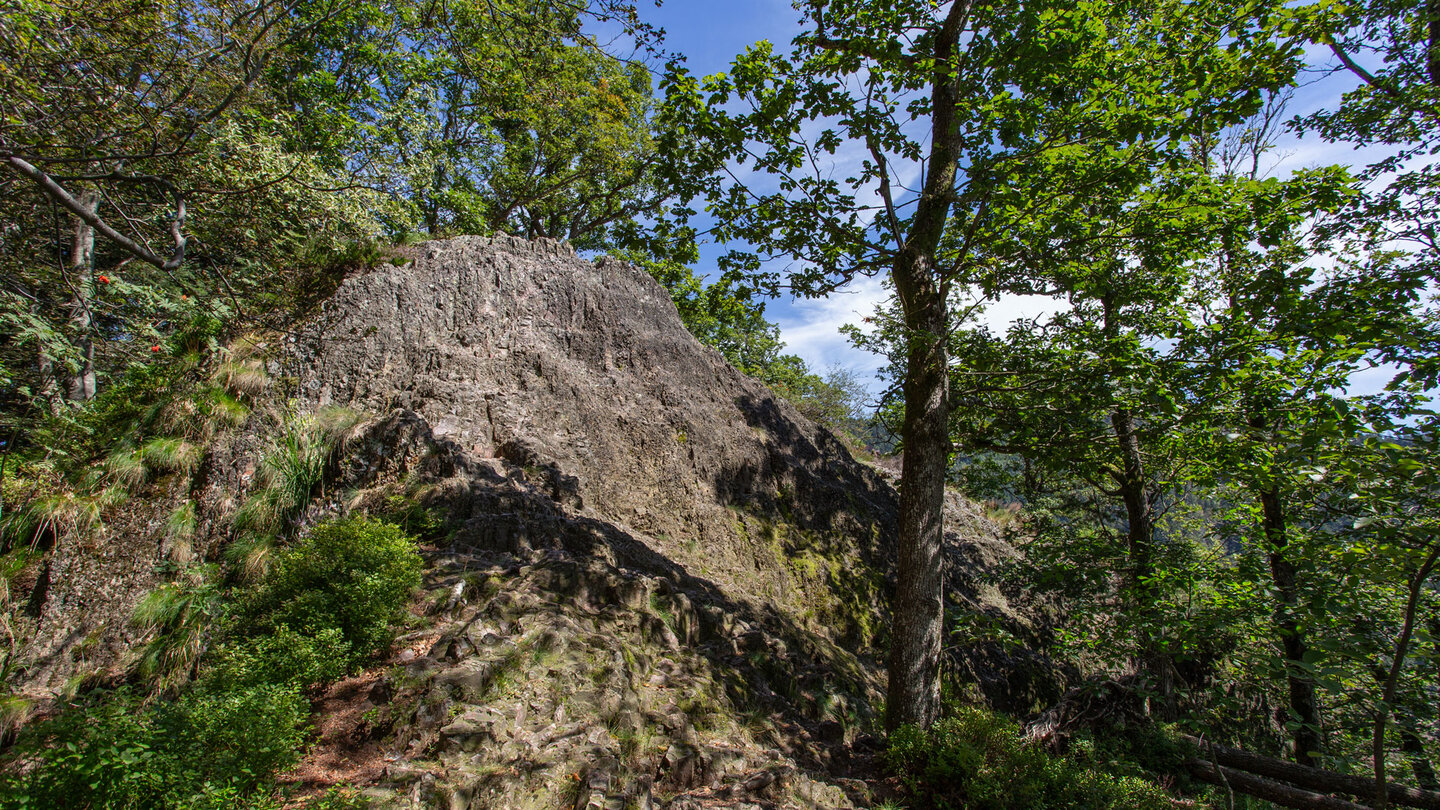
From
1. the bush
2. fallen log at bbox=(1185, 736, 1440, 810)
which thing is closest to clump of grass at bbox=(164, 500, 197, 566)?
the bush

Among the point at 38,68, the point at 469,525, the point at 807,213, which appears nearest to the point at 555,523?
the point at 469,525

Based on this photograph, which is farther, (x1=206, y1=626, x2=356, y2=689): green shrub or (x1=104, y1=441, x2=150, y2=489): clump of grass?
(x1=104, y1=441, x2=150, y2=489): clump of grass

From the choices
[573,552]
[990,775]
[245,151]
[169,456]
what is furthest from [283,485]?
[990,775]

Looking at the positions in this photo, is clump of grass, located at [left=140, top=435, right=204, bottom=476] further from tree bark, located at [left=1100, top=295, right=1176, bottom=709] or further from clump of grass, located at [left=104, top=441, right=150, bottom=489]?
tree bark, located at [left=1100, top=295, right=1176, bottom=709]

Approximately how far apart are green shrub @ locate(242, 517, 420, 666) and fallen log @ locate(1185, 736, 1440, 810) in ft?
24.7

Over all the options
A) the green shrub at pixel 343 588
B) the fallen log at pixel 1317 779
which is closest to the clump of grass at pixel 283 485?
the green shrub at pixel 343 588

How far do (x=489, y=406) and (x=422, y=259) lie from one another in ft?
7.49

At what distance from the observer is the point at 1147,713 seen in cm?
801

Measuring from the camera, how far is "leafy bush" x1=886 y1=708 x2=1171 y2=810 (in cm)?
429

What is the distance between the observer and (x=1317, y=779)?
18.7 ft

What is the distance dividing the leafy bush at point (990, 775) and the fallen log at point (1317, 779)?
6.32 feet

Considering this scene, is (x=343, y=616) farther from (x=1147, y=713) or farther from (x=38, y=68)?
(x=1147, y=713)

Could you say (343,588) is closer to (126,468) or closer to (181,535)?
(181,535)

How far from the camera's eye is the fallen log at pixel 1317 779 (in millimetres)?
4848
